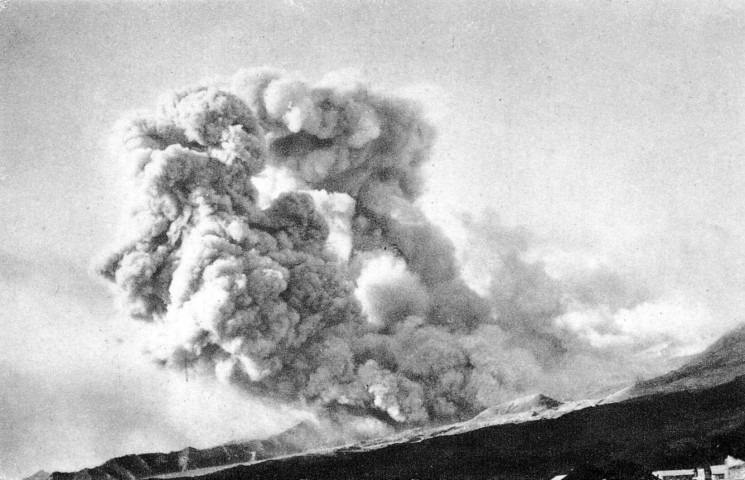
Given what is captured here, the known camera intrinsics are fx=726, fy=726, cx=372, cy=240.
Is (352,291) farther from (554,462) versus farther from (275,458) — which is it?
(554,462)

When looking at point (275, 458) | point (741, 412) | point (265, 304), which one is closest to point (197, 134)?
point (265, 304)

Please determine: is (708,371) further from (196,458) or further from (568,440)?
(196,458)

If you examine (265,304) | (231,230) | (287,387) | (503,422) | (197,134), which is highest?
(197,134)

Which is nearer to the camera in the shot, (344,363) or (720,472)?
(720,472)

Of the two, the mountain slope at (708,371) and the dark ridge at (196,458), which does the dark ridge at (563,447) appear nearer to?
the mountain slope at (708,371)

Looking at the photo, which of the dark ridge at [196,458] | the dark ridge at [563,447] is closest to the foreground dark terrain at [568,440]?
the dark ridge at [563,447]

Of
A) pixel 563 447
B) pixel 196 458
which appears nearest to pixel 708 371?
pixel 563 447

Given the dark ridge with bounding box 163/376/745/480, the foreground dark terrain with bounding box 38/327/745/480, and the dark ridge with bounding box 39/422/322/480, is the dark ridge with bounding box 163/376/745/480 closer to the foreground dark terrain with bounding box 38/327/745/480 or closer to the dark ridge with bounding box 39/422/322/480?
the foreground dark terrain with bounding box 38/327/745/480

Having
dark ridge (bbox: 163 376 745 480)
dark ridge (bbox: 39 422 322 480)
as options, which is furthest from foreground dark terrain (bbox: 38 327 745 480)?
dark ridge (bbox: 39 422 322 480)
